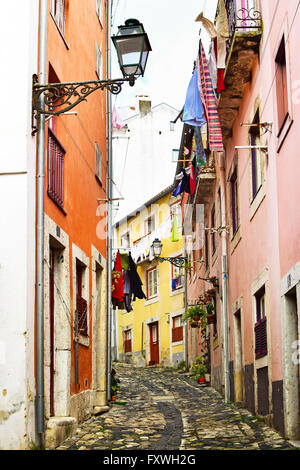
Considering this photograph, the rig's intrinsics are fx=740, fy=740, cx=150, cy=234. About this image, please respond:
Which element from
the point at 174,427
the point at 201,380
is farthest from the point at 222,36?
the point at 201,380

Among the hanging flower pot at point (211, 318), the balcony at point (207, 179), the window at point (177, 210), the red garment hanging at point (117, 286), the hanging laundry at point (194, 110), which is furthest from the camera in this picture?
the window at point (177, 210)

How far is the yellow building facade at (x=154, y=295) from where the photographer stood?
3422cm

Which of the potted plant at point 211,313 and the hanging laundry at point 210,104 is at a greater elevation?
the hanging laundry at point 210,104

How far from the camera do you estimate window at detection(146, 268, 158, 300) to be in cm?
3734

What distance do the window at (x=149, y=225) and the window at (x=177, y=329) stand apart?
17.4 feet

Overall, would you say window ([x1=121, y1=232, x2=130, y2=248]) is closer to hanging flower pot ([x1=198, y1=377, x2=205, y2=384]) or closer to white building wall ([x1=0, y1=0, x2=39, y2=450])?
hanging flower pot ([x1=198, y1=377, x2=205, y2=384])

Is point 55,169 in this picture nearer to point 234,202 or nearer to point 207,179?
point 234,202

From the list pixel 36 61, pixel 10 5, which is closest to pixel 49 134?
pixel 36 61

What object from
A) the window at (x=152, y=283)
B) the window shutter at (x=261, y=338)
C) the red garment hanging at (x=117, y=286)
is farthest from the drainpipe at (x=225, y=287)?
the window at (x=152, y=283)

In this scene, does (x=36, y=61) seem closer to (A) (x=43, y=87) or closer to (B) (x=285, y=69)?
(A) (x=43, y=87)

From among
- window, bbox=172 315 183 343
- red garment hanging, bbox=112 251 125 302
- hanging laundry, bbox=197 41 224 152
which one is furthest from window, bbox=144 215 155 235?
hanging laundry, bbox=197 41 224 152

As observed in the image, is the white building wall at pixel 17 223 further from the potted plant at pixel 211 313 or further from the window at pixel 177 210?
the window at pixel 177 210

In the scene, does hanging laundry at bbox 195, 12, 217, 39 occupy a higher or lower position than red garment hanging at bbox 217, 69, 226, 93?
higher

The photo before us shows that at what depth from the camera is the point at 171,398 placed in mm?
17375
